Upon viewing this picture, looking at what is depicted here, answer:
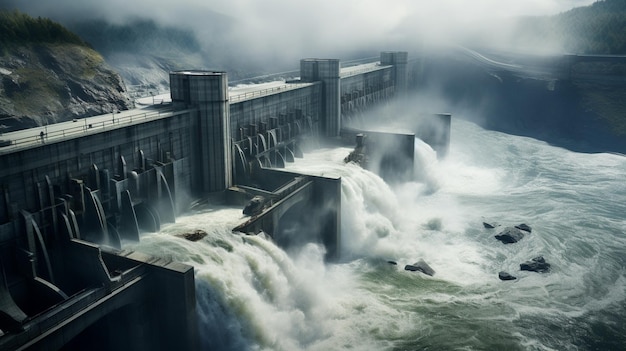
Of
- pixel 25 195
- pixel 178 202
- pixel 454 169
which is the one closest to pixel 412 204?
pixel 454 169

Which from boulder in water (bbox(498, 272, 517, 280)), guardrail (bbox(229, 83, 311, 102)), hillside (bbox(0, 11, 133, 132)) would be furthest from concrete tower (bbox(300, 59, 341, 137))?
boulder in water (bbox(498, 272, 517, 280))

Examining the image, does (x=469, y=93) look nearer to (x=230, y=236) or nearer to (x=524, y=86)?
(x=524, y=86)

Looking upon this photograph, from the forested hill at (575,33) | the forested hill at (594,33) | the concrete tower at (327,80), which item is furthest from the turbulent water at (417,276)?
the forested hill at (575,33)

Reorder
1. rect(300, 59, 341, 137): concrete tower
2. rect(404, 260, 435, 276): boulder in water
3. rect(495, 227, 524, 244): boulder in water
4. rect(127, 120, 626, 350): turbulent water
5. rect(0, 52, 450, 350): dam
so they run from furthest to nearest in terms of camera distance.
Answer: rect(300, 59, 341, 137): concrete tower
rect(495, 227, 524, 244): boulder in water
rect(404, 260, 435, 276): boulder in water
rect(127, 120, 626, 350): turbulent water
rect(0, 52, 450, 350): dam

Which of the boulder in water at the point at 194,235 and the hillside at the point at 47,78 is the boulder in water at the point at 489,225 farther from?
the hillside at the point at 47,78

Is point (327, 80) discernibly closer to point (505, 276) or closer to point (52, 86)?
point (52, 86)

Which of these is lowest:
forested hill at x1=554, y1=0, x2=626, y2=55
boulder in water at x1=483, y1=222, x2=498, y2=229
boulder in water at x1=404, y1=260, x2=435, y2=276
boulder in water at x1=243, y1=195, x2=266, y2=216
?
boulder in water at x1=404, y1=260, x2=435, y2=276

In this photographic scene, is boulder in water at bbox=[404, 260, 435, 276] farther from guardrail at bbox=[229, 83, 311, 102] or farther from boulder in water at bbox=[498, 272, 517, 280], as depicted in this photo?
guardrail at bbox=[229, 83, 311, 102]

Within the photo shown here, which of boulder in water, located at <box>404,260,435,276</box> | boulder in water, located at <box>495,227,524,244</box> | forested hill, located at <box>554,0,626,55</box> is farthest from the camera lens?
forested hill, located at <box>554,0,626,55</box>
